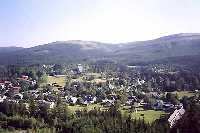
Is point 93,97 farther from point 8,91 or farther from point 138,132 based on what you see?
point 138,132

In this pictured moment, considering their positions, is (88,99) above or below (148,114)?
above

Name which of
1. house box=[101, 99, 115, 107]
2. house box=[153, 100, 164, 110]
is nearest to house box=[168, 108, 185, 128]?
house box=[153, 100, 164, 110]

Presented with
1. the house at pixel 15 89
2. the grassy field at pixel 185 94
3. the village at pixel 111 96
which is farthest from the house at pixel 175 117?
→ the house at pixel 15 89

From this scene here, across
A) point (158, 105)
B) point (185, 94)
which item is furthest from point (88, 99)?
point (185, 94)

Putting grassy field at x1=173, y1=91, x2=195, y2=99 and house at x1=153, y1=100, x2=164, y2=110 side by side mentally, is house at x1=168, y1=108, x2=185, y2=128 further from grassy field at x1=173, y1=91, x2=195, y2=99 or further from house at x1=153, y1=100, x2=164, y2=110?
grassy field at x1=173, y1=91, x2=195, y2=99

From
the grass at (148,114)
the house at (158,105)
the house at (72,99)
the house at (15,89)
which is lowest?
the grass at (148,114)

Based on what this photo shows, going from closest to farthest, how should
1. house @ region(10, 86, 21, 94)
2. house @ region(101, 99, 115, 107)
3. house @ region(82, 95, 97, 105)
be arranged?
1. house @ region(101, 99, 115, 107)
2. house @ region(82, 95, 97, 105)
3. house @ region(10, 86, 21, 94)

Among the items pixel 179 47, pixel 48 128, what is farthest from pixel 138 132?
pixel 179 47

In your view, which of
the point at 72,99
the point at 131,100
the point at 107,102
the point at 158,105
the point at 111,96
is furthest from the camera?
the point at 111,96

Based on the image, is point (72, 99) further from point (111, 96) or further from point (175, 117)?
point (175, 117)

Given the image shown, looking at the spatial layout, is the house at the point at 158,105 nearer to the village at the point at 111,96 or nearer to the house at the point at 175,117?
the village at the point at 111,96
